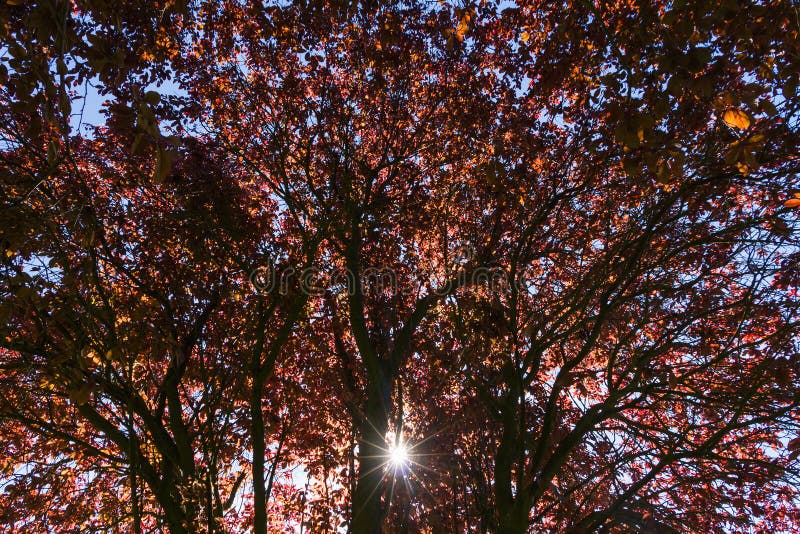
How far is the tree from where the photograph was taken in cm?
636

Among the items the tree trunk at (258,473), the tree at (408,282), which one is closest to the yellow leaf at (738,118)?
the tree at (408,282)

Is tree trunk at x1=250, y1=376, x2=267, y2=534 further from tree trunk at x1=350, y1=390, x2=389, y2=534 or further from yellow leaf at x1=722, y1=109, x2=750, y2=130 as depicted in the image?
yellow leaf at x1=722, y1=109, x2=750, y2=130

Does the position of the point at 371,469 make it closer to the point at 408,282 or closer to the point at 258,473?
the point at 258,473

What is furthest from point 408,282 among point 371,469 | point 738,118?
point 738,118

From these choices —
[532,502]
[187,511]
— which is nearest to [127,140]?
[187,511]

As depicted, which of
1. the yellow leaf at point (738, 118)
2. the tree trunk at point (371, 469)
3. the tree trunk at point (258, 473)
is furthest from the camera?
the tree trunk at point (371, 469)

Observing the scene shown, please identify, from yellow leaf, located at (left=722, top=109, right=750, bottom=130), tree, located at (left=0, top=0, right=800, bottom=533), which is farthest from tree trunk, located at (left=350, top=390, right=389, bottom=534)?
yellow leaf, located at (left=722, top=109, right=750, bottom=130)

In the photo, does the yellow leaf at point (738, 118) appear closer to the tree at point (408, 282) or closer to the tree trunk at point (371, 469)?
the tree at point (408, 282)

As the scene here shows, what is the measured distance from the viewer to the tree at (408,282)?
20.9ft

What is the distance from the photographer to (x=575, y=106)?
26.1 feet

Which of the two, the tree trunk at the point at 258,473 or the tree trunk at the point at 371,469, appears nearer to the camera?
the tree trunk at the point at 258,473

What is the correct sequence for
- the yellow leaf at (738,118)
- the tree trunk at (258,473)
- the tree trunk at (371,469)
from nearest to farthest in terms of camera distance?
1. the yellow leaf at (738,118)
2. the tree trunk at (258,473)
3. the tree trunk at (371,469)

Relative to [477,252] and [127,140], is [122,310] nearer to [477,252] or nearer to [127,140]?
[127,140]

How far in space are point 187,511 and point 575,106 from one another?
29.1 ft
